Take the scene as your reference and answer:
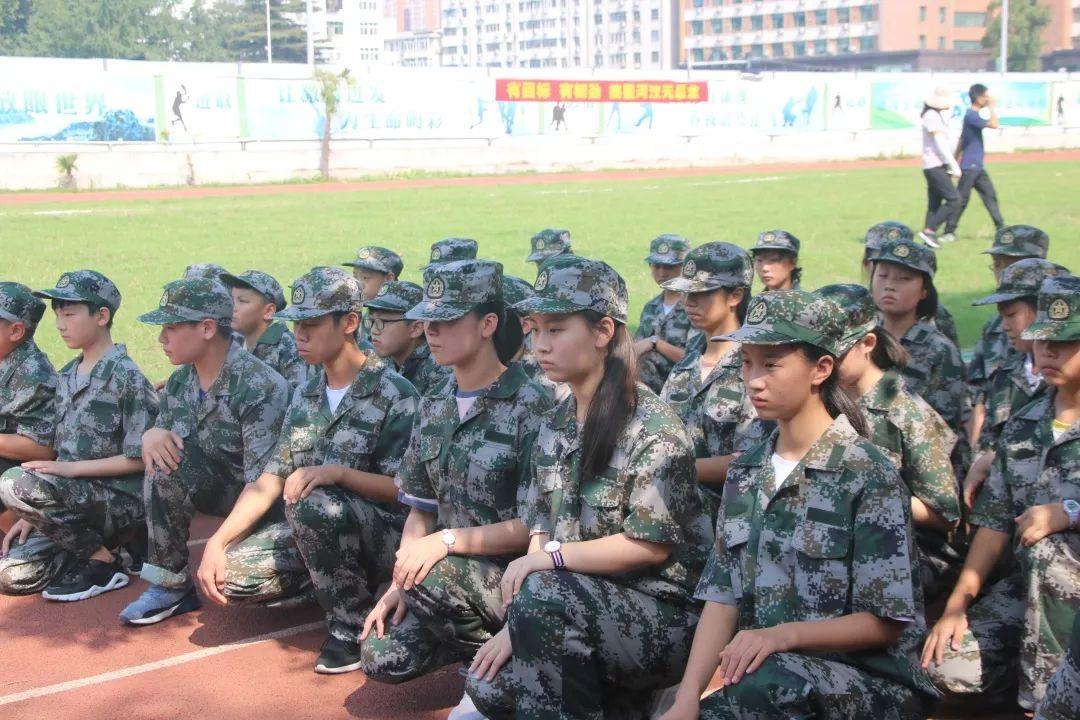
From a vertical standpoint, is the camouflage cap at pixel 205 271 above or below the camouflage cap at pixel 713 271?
below

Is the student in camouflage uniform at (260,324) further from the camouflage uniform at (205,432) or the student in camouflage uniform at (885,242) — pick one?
the student in camouflage uniform at (885,242)

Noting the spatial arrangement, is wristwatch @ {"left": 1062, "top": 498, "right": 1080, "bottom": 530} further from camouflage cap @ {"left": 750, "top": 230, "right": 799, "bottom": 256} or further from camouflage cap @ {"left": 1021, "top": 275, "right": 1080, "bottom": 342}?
camouflage cap @ {"left": 750, "top": 230, "right": 799, "bottom": 256}

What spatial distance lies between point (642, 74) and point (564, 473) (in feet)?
132

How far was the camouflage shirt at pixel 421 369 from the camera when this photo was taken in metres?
6.20

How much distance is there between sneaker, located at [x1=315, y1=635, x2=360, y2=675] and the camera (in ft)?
15.7

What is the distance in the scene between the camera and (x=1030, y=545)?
389 centimetres

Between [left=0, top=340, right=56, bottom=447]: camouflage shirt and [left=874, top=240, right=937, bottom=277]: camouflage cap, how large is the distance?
400cm

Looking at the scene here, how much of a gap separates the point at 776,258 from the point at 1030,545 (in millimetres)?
3057

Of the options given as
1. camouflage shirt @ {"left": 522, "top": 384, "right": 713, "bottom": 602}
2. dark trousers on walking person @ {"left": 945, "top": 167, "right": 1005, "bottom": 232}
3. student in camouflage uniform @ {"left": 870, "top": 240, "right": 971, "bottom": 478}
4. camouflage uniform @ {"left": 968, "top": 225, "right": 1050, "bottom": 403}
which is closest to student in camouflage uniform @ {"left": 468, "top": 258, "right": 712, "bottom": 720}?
camouflage shirt @ {"left": 522, "top": 384, "right": 713, "bottom": 602}

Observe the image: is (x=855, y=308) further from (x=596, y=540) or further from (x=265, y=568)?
(x=265, y=568)

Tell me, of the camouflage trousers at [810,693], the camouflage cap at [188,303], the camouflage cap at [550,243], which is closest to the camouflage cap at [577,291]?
the camouflage trousers at [810,693]

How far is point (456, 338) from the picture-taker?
4383 mm

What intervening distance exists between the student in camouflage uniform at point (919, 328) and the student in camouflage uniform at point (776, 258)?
3.09ft

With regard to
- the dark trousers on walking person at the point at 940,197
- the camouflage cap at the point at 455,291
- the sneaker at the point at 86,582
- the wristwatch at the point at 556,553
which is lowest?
the sneaker at the point at 86,582
